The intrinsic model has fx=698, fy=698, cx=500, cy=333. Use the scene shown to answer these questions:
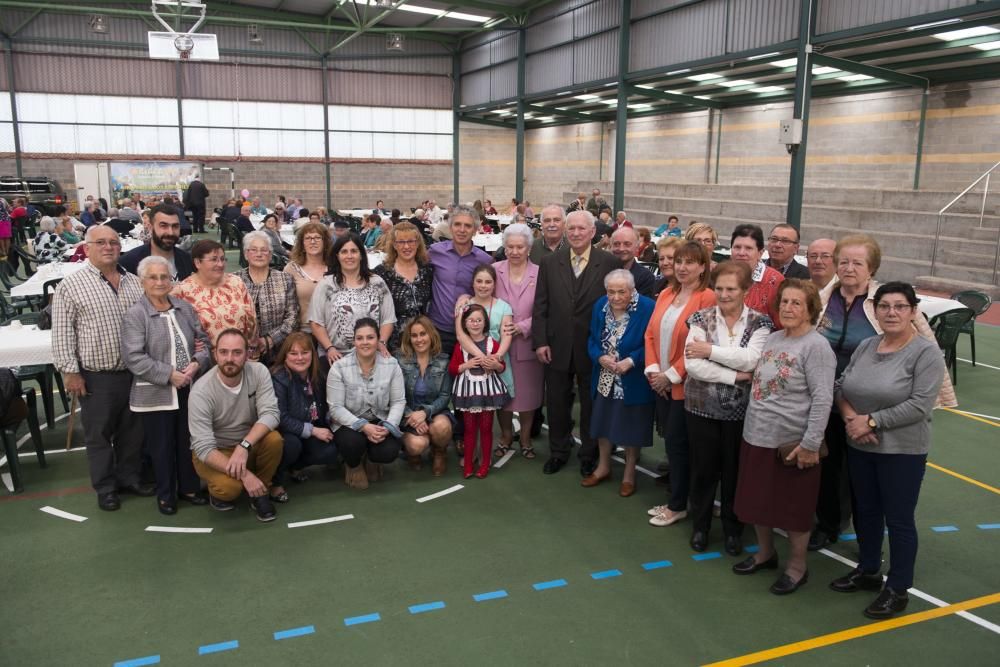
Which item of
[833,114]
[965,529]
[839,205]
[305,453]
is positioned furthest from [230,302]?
[833,114]

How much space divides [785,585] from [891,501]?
24.2 inches

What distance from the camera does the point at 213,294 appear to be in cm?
400

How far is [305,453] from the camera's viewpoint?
165 inches

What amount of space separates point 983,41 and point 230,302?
12888mm

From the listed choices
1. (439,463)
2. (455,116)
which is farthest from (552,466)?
(455,116)

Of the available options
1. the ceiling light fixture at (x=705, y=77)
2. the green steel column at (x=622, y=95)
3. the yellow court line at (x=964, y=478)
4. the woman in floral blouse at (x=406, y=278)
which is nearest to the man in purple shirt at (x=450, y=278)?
the woman in floral blouse at (x=406, y=278)

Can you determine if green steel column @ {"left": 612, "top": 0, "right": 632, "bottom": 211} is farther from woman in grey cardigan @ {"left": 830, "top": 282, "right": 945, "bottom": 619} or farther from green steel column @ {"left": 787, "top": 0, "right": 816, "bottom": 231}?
woman in grey cardigan @ {"left": 830, "top": 282, "right": 945, "bottom": 619}

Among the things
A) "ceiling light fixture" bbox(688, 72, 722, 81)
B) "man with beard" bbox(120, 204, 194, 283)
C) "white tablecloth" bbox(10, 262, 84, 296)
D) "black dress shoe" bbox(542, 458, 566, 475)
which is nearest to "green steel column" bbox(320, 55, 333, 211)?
"ceiling light fixture" bbox(688, 72, 722, 81)

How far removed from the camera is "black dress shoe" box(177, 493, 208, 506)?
404 centimetres

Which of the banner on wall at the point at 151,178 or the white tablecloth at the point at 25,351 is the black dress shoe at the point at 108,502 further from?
the banner on wall at the point at 151,178

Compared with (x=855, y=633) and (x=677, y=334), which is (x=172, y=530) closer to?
(x=677, y=334)

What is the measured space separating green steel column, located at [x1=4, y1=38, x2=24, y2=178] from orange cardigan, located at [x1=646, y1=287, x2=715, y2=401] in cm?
2335

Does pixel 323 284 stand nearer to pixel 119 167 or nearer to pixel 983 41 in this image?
pixel 983 41

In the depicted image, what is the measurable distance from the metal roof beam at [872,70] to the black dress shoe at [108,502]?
37.9 feet
